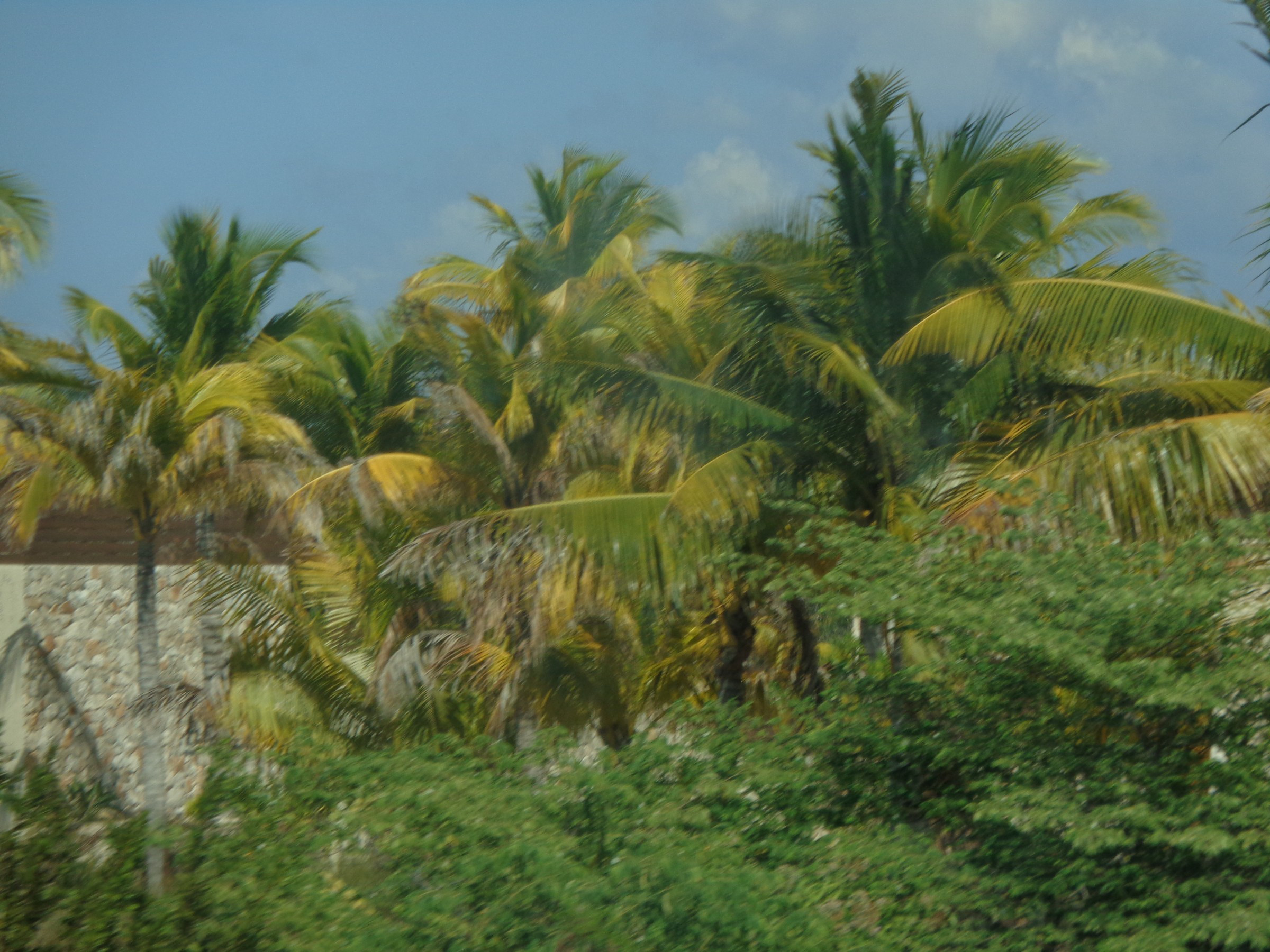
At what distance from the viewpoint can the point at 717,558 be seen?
872 cm

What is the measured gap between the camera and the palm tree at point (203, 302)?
1388 cm

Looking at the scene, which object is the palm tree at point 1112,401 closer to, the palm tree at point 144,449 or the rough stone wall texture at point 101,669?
the palm tree at point 144,449

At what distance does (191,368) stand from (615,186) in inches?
278

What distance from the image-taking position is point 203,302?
14.6 metres

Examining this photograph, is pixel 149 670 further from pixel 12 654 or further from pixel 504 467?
pixel 504 467

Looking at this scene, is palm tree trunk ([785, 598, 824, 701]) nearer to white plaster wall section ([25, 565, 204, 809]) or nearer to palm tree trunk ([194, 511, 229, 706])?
palm tree trunk ([194, 511, 229, 706])

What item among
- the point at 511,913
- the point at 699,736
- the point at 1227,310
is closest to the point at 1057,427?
the point at 1227,310

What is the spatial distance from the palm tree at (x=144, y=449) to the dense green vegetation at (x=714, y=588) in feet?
0.17

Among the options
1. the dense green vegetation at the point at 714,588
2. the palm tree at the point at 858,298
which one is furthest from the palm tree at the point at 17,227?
the palm tree at the point at 858,298

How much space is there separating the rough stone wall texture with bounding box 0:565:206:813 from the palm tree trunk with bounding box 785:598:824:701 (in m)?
6.30

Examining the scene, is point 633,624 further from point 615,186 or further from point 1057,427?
point 615,186

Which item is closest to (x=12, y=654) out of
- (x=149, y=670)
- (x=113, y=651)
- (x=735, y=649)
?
(x=113, y=651)

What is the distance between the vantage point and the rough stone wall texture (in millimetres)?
13633

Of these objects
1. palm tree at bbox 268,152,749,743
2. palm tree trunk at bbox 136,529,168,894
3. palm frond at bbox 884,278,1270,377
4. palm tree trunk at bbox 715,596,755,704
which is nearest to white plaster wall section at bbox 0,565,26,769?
palm tree trunk at bbox 136,529,168,894
